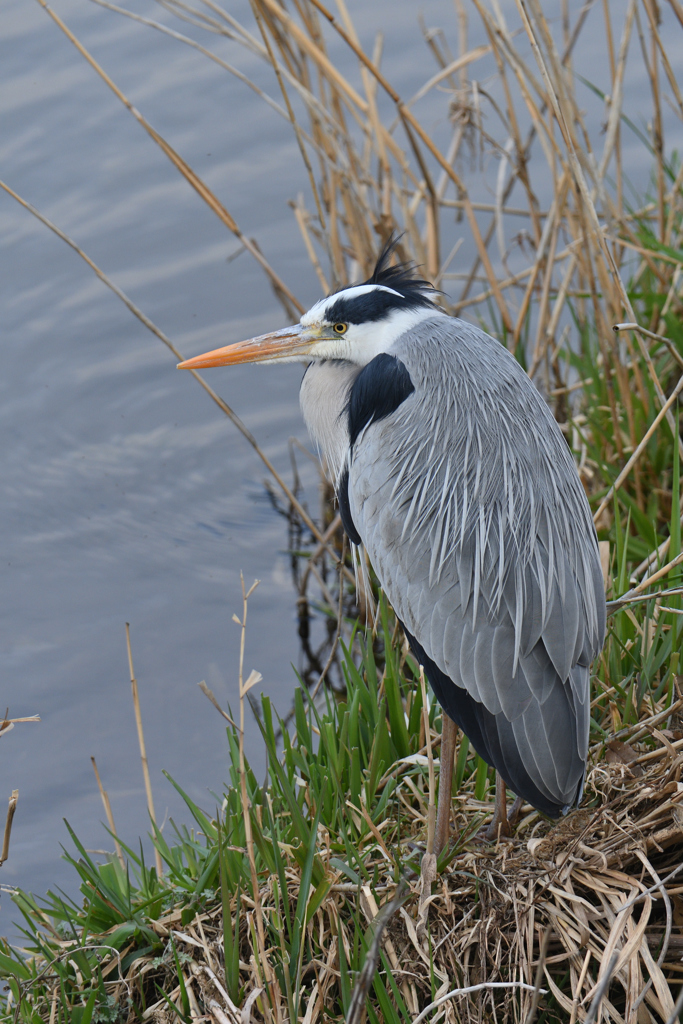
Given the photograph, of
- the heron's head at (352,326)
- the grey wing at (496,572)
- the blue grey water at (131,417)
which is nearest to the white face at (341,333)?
the heron's head at (352,326)

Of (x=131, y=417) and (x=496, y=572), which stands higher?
(x=131, y=417)

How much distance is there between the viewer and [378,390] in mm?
2359

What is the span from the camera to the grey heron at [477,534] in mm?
2031

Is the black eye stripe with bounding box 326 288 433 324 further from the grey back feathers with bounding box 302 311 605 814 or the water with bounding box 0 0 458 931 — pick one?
the water with bounding box 0 0 458 931

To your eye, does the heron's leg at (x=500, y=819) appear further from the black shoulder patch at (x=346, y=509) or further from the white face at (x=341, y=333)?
the white face at (x=341, y=333)

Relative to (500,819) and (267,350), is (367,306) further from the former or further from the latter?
(500,819)

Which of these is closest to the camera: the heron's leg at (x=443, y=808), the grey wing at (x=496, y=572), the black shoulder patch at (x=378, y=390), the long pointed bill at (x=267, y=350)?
the grey wing at (x=496, y=572)

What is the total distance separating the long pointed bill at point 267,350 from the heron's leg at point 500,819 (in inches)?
47.8

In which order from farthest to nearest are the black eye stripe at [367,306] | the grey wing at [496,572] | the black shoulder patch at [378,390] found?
the black eye stripe at [367,306], the black shoulder patch at [378,390], the grey wing at [496,572]

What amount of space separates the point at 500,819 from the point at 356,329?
1253 mm

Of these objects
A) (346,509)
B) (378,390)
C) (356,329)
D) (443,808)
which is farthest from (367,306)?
(443,808)

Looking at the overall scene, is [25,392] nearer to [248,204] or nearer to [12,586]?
[12,586]

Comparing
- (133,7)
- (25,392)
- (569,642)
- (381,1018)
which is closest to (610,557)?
(569,642)

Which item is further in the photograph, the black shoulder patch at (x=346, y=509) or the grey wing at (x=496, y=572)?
the black shoulder patch at (x=346, y=509)
